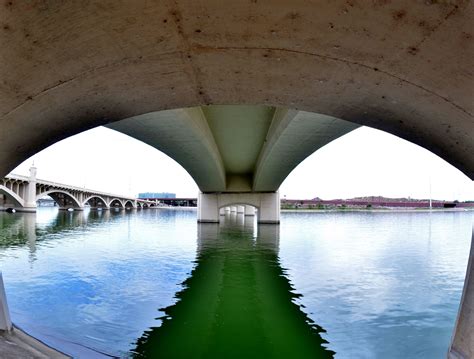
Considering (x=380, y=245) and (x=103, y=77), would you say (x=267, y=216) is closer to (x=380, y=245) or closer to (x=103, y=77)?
(x=380, y=245)

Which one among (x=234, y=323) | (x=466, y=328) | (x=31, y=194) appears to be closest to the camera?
(x=466, y=328)

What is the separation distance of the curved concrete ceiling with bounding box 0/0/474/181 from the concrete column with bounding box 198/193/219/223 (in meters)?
33.3

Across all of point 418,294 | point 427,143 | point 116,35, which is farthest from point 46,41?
point 418,294

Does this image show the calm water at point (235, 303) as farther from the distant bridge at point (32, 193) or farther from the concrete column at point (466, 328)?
the distant bridge at point (32, 193)

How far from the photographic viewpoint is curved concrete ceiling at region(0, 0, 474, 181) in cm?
263

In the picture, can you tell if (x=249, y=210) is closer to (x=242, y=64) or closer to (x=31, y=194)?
(x=31, y=194)

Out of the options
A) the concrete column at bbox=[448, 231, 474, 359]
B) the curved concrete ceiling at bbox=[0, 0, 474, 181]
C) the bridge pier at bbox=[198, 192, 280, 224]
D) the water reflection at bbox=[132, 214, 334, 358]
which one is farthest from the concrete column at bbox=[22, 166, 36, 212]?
the concrete column at bbox=[448, 231, 474, 359]

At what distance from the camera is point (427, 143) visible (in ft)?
15.0

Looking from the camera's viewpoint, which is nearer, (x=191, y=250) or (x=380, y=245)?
(x=191, y=250)

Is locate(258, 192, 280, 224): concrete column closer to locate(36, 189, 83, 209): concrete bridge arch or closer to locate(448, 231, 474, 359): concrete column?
locate(448, 231, 474, 359): concrete column

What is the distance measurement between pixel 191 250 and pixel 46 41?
51.7 ft

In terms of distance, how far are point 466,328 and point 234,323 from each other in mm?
4252

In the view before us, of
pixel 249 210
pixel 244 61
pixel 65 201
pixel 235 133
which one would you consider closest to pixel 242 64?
pixel 244 61

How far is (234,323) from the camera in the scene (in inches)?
278
